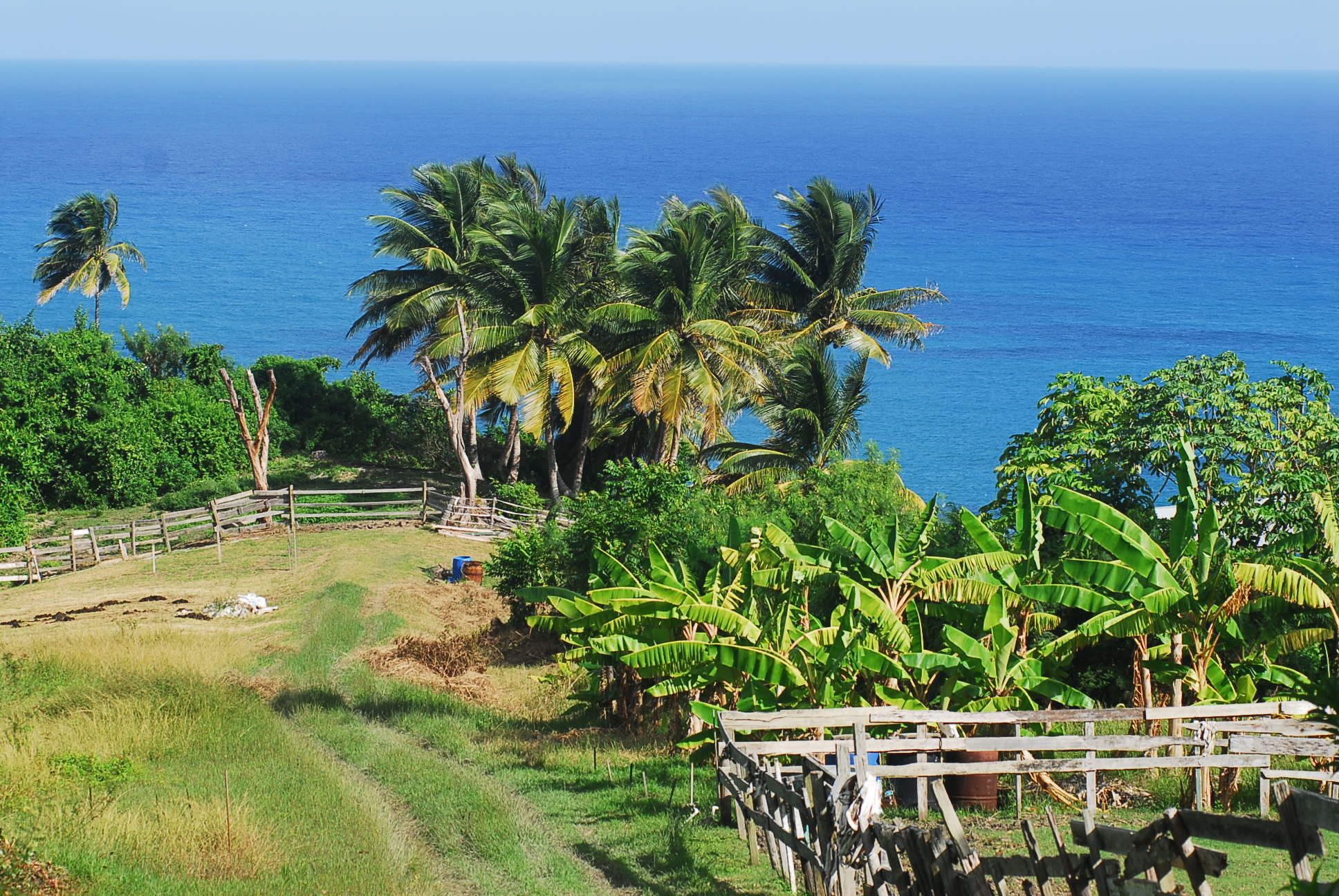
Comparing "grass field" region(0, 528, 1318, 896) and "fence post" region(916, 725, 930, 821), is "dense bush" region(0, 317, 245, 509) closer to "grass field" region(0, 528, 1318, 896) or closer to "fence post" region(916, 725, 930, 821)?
"grass field" region(0, 528, 1318, 896)

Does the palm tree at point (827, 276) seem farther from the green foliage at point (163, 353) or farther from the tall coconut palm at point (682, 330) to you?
the green foliage at point (163, 353)

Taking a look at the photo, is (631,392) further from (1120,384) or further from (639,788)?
(639,788)

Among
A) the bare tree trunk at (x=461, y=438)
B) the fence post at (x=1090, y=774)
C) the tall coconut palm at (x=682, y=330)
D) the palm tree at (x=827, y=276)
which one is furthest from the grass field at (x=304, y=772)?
the palm tree at (x=827, y=276)

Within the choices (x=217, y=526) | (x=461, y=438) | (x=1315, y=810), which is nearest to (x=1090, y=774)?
(x=1315, y=810)

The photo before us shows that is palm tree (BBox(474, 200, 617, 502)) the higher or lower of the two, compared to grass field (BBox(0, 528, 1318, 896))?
higher

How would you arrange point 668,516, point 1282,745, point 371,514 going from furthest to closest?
1. point 371,514
2. point 668,516
3. point 1282,745

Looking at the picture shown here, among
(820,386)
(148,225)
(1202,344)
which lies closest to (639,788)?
(820,386)

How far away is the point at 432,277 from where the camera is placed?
127 feet

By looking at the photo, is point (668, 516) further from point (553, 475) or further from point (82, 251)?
point (82, 251)

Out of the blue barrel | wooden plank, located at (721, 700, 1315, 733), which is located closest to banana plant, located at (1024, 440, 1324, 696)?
wooden plank, located at (721, 700, 1315, 733)

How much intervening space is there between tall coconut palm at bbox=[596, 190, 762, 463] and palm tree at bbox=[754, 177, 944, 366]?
3.54m

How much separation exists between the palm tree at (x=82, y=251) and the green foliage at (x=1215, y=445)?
44238 millimetres

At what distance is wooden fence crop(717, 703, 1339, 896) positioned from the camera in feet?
22.1

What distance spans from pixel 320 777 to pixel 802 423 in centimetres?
1793
